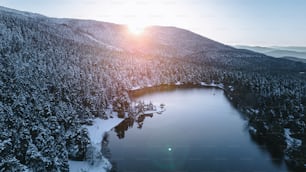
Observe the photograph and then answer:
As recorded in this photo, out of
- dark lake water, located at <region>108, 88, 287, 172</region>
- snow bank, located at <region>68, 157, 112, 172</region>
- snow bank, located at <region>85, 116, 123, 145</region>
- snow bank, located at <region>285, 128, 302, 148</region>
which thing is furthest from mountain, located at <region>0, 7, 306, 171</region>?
dark lake water, located at <region>108, 88, 287, 172</region>

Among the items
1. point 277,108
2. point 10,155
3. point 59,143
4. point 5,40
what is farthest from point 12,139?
point 5,40

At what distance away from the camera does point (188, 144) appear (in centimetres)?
5934

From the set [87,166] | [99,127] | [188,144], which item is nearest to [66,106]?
[99,127]

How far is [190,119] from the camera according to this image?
81938 mm

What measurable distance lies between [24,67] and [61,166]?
49.6 m

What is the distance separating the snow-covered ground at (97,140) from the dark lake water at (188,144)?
227 cm

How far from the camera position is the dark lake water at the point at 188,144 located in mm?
48625

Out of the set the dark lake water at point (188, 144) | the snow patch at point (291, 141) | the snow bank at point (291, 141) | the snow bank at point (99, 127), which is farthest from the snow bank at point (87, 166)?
the snow bank at point (291, 141)

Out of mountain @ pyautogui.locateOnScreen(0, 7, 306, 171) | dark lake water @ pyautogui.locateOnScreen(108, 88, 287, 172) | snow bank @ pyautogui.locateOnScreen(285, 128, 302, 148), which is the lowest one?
dark lake water @ pyautogui.locateOnScreen(108, 88, 287, 172)

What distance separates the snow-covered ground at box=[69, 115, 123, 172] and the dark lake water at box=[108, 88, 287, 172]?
7.46 ft

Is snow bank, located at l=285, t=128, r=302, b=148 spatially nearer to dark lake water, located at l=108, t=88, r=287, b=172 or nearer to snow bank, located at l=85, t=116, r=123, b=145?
dark lake water, located at l=108, t=88, r=287, b=172

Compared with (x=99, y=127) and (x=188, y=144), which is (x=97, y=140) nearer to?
(x=99, y=127)

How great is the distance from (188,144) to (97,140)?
22.5 metres

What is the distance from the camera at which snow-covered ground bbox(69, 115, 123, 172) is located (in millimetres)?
43125
